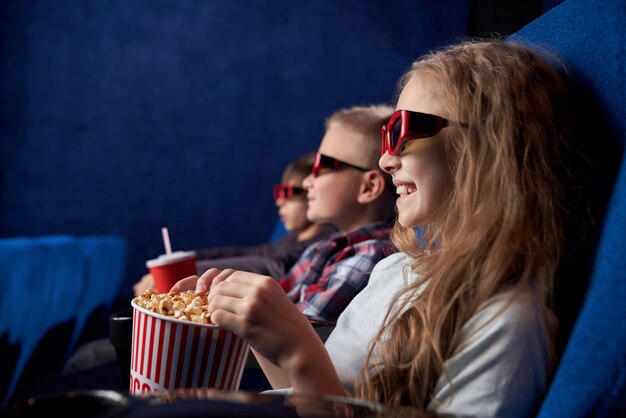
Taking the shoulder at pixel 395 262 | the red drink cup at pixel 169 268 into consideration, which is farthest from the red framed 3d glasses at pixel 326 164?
the shoulder at pixel 395 262

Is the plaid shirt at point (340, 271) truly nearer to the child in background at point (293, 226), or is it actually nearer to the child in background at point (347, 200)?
the child in background at point (347, 200)

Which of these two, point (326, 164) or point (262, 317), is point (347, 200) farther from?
point (262, 317)

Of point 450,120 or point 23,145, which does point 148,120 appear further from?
point 450,120

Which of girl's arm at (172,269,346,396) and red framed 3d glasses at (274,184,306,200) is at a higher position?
girl's arm at (172,269,346,396)

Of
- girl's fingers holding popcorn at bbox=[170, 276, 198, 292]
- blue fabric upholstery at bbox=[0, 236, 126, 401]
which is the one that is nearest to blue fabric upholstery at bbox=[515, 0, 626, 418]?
girl's fingers holding popcorn at bbox=[170, 276, 198, 292]

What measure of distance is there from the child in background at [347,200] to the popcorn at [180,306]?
0.59 metres

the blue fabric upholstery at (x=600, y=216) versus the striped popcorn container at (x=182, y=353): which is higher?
the blue fabric upholstery at (x=600, y=216)

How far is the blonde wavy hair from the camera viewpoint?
0.63 metres

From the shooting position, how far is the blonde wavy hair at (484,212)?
628 mm

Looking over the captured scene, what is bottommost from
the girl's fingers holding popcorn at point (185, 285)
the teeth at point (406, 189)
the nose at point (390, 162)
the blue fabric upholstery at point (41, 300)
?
the blue fabric upholstery at point (41, 300)

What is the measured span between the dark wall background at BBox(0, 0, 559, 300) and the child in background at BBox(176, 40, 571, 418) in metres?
3.33

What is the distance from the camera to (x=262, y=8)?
4203 millimetres

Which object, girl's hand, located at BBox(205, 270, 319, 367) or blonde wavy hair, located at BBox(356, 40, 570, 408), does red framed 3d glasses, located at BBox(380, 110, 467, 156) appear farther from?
girl's hand, located at BBox(205, 270, 319, 367)

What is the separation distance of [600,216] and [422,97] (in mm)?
260
